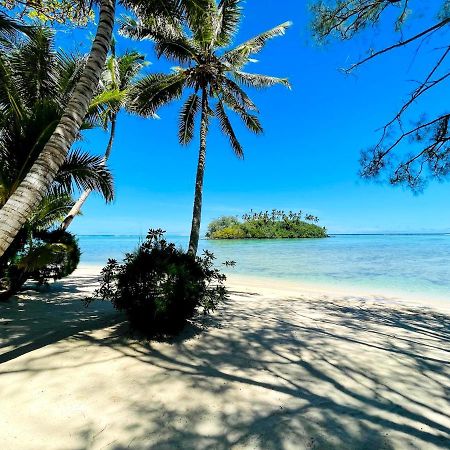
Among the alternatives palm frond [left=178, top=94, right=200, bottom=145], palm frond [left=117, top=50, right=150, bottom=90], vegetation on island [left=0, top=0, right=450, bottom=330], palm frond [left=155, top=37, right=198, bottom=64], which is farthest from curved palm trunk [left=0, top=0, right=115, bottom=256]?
palm frond [left=117, top=50, right=150, bottom=90]

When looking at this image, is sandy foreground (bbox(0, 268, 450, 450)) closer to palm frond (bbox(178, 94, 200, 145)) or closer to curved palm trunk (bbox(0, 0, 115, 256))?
curved palm trunk (bbox(0, 0, 115, 256))

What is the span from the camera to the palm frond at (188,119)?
11.9 m

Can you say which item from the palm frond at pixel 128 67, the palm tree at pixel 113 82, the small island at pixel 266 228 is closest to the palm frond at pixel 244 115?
the palm tree at pixel 113 82

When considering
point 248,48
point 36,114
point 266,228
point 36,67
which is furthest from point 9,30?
point 266,228

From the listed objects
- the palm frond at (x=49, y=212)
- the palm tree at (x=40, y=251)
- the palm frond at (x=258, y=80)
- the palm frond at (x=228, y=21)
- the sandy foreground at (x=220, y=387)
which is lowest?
the sandy foreground at (x=220, y=387)

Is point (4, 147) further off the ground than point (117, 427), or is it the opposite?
point (4, 147)

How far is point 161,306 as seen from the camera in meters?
4.28

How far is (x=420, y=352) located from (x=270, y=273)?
14494 mm

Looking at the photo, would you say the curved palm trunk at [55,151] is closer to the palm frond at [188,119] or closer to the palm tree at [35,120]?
the palm tree at [35,120]

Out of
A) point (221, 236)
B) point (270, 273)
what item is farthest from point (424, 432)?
point (221, 236)

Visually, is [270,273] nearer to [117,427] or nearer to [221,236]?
[117,427]

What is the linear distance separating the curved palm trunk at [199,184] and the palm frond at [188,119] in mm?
821

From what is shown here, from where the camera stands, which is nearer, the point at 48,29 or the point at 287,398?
the point at 287,398

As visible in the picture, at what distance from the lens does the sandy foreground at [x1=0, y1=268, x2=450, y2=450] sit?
2.41 meters
